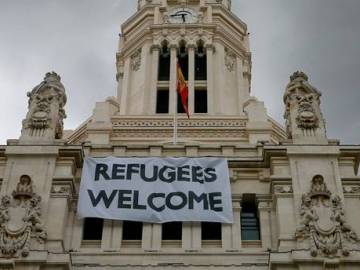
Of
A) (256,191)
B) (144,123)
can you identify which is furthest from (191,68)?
(256,191)

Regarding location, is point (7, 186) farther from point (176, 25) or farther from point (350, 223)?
point (176, 25)

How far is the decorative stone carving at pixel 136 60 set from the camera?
59500mm

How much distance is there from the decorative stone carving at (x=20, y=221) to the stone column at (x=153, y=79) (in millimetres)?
22693

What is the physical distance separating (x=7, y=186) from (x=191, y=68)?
1120 inches

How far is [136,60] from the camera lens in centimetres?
6038

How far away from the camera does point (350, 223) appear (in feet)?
98.9

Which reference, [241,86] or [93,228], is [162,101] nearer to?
[241,86]

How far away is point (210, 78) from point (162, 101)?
4216mm

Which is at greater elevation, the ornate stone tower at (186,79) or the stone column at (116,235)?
the ornate stone tower at (186,79)

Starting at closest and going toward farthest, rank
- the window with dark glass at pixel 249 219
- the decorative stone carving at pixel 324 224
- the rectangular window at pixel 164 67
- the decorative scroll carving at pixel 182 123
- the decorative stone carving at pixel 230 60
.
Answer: the decorative stone carving at pixel 324 224 → the window with dark glass at pixel 249 219 → the decorative scroll carving at pixel 182 123 → the rectangular window at pixel 164 67 → the decorative stone carving at pixel 230 60

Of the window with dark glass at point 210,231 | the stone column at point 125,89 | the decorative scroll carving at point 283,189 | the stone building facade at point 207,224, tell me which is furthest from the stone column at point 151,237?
the stone column at point 125,89

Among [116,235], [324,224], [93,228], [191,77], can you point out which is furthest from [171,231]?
[191,77]

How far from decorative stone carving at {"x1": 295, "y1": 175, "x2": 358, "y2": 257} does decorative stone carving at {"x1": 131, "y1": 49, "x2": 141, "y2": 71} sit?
30.6 m

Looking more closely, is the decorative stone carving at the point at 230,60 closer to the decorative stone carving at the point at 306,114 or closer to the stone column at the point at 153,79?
the stone column at the point at 153,79
